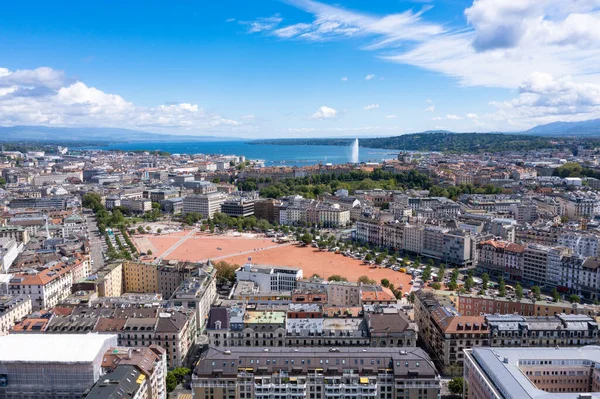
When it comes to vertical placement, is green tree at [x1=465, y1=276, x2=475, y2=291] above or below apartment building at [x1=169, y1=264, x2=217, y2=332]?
below

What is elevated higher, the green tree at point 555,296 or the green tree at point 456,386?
the green tree at point 555,296

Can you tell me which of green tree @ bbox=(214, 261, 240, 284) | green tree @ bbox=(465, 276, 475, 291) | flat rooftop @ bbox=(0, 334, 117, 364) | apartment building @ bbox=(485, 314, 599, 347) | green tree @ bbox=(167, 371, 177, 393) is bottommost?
green tree @ bbox=(167, 371, 177, 393)

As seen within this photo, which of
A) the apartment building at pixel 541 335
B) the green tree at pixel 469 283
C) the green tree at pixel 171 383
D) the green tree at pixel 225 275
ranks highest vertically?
the apartment building at pixel 541 335

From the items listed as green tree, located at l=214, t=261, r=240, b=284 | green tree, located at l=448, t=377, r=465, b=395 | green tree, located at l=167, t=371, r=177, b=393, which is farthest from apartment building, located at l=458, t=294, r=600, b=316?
green tree, located at l=167, t=371, r=177, b=393

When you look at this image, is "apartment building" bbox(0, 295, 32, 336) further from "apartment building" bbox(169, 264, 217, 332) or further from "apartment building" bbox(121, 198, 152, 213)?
"apartment building" bbox(121, 198, 152, 213)

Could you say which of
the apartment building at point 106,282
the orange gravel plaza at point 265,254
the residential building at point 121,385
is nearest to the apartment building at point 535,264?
the orange gravel plaza at point 265,254

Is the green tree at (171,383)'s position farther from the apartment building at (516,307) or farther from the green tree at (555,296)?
the green tree at (555,296)
